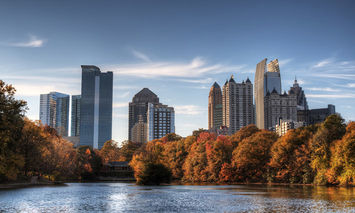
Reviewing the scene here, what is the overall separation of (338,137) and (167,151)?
59321 millimetres

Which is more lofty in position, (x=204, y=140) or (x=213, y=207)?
(x=204, y=140)

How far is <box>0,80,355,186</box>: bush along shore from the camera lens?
63.0 meters

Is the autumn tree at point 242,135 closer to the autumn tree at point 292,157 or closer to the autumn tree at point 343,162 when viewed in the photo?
the autumn tree at point 292,157

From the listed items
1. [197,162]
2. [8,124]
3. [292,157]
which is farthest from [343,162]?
[8,124]

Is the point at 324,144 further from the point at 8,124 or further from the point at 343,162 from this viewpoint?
the point at 8,124

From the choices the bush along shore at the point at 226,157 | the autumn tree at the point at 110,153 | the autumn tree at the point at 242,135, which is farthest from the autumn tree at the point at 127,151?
the autumn tree at the point at 242,135

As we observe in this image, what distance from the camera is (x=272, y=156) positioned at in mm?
88188

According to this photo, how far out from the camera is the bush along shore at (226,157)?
6303cm

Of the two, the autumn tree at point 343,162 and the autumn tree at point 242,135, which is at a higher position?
the autumn tree at point 242,135

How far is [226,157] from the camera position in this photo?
98.9m

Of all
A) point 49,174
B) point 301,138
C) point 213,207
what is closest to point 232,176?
point 301,138

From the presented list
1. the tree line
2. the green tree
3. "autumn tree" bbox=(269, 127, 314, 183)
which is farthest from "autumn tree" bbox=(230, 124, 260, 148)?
the green tree

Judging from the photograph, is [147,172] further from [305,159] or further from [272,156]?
[305,159]

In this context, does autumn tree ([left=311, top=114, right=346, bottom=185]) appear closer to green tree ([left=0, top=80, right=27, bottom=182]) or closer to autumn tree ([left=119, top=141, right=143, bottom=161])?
green tree ([left=0, top=80, right=27, bottom=182])
